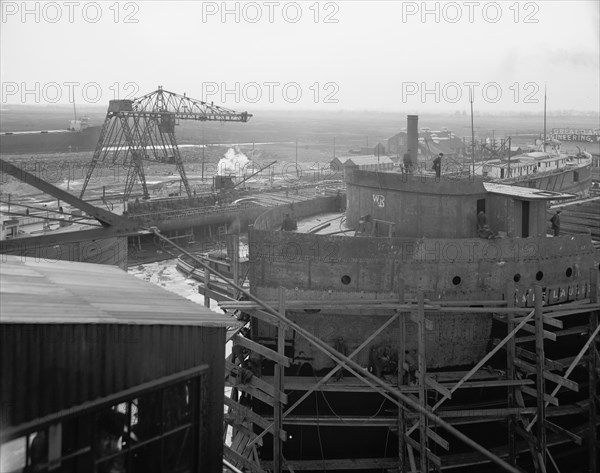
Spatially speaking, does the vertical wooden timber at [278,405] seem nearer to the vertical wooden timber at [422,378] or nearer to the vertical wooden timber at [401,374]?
the vertical wooden timber at [401,374]

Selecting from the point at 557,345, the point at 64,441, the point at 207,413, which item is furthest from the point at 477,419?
the point at 64,441

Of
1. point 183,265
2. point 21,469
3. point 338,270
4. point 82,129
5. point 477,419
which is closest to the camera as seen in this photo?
point 21,469

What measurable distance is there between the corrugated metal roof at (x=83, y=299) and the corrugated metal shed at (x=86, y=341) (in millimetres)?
12

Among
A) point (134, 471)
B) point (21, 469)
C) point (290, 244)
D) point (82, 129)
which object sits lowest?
point (134, 471)

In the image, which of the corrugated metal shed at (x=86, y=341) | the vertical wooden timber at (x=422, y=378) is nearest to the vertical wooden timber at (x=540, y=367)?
the vertical wooden timber at (x=422, y=378)

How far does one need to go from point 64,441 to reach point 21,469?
509mm

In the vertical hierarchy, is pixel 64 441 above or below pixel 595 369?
above

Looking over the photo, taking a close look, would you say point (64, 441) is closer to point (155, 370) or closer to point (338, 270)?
point (155, 370)

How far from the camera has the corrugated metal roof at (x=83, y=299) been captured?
7051 mm

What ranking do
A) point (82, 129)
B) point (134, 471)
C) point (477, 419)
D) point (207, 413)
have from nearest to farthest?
1. point (134, 471)
2. point (207, 413)
3. point (477, 419)
4. point (82, 129)

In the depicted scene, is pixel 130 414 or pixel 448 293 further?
pixel 448 293

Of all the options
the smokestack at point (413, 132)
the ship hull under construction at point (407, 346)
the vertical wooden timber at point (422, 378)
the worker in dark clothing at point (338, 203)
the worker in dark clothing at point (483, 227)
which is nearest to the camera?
the vertical wooden timber at point (422, 378)

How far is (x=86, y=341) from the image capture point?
7.00 metres

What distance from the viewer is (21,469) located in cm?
632
